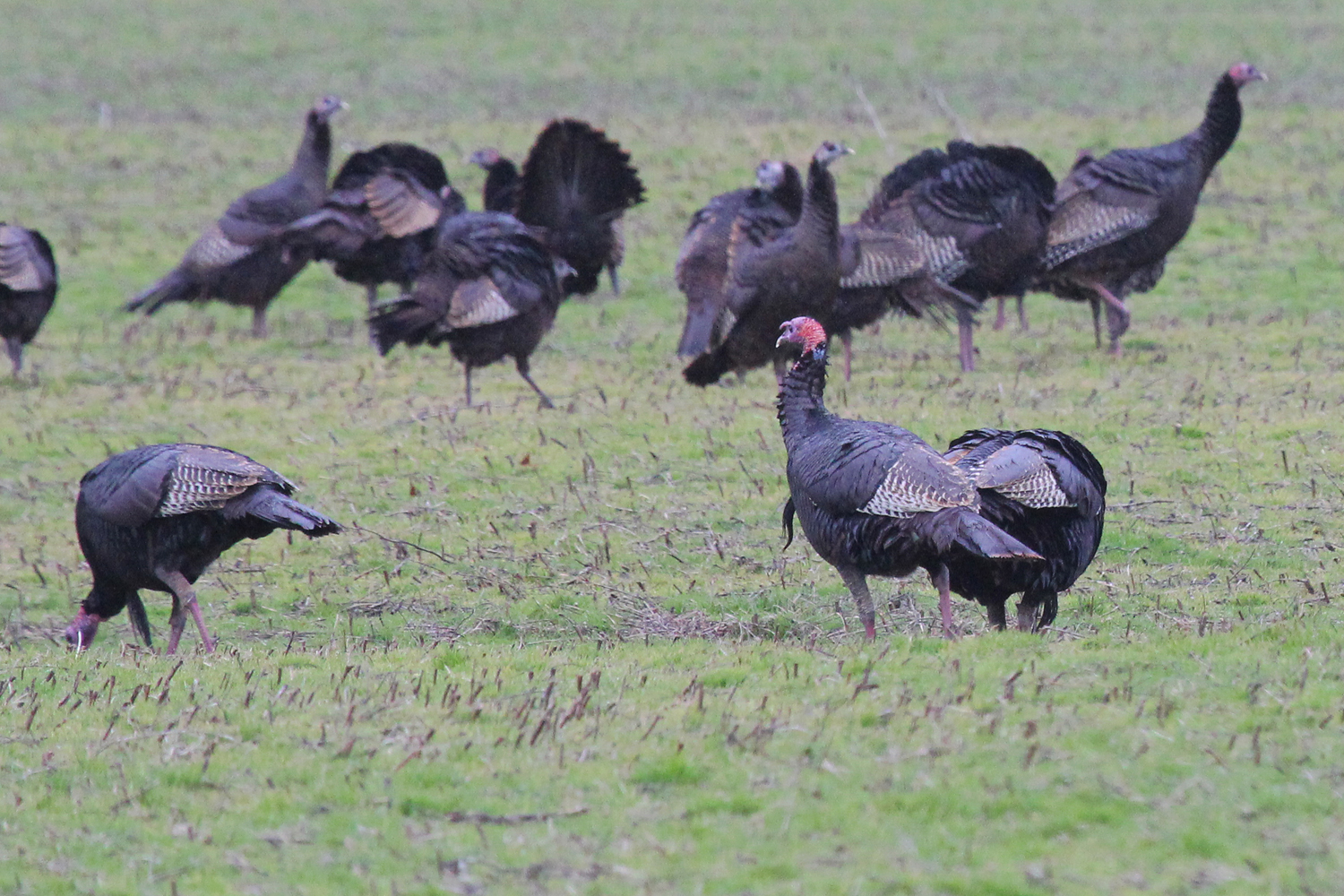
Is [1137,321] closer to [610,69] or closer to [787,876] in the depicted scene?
[787,876]

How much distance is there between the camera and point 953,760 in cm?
580

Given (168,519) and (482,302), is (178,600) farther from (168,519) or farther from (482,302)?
(482,302)

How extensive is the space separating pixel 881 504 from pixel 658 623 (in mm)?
1780

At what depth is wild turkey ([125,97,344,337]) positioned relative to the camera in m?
18.4

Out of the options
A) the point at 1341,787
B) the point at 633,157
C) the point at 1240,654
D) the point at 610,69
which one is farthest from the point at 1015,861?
the point at 610,69

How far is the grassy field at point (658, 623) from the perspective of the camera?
534 centimetres

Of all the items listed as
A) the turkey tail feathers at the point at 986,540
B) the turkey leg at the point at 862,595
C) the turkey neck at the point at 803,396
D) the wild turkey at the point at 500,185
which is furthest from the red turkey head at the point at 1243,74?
the turkey tail feathers at the point at 986,540

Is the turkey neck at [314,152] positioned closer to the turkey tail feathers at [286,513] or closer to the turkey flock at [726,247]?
the turkey flock at [726,247]

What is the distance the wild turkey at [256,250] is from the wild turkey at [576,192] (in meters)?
3.78

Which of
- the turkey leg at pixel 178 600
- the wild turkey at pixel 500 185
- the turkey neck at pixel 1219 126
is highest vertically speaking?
the turkey neck at pixel 1219 126

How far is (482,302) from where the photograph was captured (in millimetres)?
13781

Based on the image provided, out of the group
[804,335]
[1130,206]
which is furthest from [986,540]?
[1130,206]

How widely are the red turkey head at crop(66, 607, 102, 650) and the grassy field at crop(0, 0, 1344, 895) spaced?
18 cm

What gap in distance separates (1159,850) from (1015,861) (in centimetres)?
44
